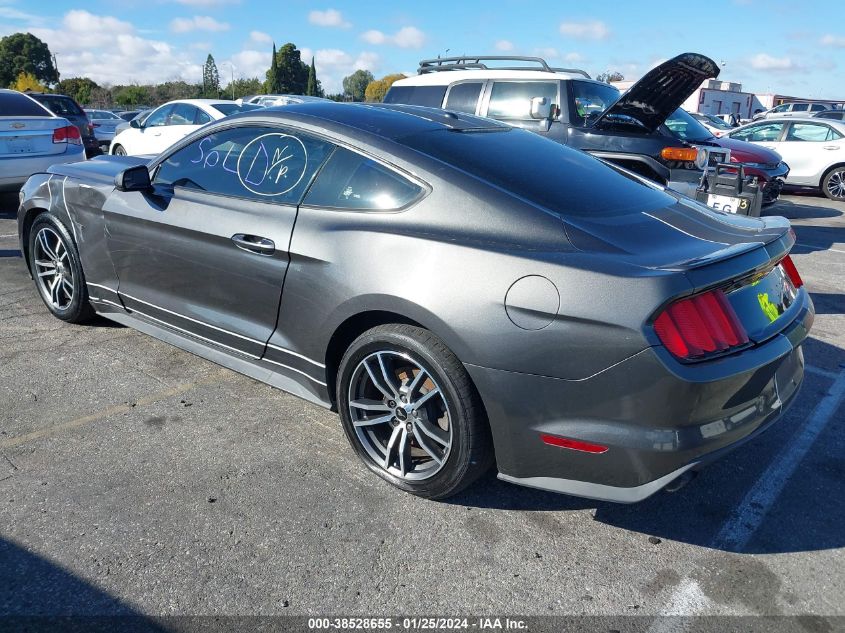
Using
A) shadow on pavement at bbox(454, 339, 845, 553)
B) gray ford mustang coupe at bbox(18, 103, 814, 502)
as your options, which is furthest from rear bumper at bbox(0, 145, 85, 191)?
shadow on pavement at bbox(454, 339, 845, 553)

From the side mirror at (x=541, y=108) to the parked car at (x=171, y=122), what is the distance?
569cm

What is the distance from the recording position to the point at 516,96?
26.6ft

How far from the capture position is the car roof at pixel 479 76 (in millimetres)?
8026

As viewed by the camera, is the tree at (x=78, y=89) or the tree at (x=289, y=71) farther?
the tree at (x=289, y=71)

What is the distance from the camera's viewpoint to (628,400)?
2.25 metres

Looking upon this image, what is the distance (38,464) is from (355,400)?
1481 mm

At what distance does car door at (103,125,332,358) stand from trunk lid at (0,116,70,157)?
5.30 meters

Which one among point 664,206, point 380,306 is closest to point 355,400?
point 380,306

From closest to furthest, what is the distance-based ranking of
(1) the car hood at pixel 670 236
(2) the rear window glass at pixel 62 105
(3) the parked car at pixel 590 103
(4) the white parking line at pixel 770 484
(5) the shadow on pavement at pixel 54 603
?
(5) the shadow on pavement at pixel 54 603
(1) the car hood at pixel 670 236
(4) the white parking line at pixel 770 484
(3) the parked car at pixel 590 103
(2) the rear window glass at pixel 62 105

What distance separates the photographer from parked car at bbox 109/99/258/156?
37.0ft

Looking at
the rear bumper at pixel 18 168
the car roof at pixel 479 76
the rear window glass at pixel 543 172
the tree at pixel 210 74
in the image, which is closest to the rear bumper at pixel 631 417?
the rear window glass at pixel 543 172

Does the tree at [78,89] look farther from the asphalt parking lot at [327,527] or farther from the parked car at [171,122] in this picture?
the asphalt parking lot at [327,527]

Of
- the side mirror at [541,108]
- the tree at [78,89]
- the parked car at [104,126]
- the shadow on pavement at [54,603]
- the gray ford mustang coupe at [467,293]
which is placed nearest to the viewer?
the shadow on pavement at [54,603]

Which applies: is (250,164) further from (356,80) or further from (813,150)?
(356,80)
